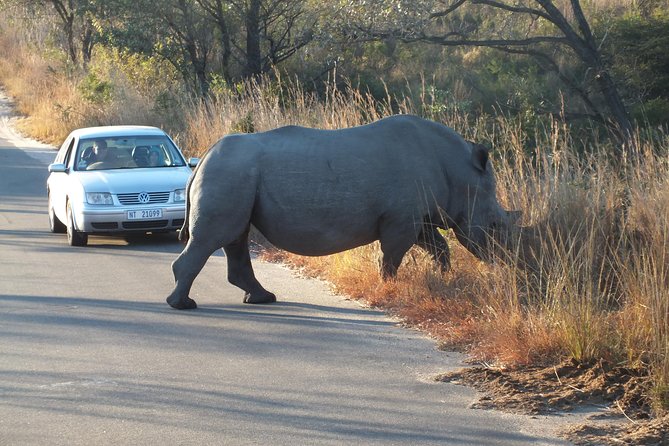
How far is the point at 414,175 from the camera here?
10.0 m

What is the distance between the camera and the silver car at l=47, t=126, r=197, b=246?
13797mm

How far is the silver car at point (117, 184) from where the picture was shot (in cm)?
1380

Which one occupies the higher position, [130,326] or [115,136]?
[115,136]

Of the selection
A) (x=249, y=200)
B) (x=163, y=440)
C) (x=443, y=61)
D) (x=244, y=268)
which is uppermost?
(x=443, y=61)

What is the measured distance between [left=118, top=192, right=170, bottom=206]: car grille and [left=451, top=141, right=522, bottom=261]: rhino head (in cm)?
502

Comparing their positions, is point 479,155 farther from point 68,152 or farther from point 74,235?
point 68,152

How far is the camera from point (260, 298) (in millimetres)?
10273

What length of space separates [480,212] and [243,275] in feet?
7.78

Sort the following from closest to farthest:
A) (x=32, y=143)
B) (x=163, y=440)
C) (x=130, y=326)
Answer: (x=163, y=440)
(x=130, y=326)
(x=32, y=143)

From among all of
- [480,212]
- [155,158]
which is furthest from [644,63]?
[480,212]

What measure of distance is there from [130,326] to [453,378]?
3.16 m

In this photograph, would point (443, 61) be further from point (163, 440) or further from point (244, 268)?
point (163, 440)

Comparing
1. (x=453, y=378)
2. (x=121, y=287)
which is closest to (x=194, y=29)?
(x=121, y=287)

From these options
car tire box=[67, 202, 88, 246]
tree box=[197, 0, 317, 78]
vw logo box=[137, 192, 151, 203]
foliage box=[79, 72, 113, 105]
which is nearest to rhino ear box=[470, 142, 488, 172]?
vw logo box=[137, 192, 151, 203]
